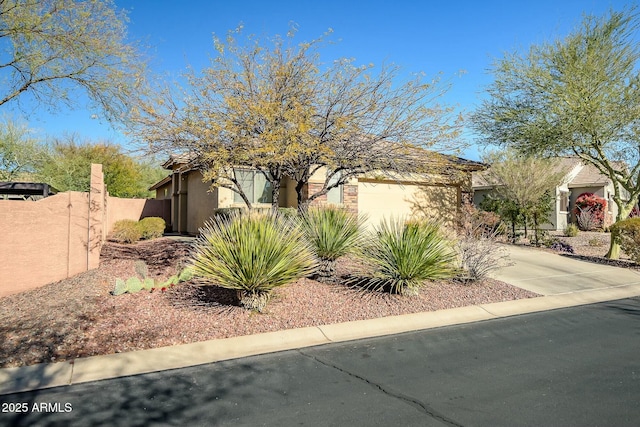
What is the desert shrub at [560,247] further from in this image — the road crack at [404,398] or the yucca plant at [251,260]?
the road crack at [404,398]

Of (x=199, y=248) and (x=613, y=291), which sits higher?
(x=199, y=248)

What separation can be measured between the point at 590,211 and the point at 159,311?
83.4ft

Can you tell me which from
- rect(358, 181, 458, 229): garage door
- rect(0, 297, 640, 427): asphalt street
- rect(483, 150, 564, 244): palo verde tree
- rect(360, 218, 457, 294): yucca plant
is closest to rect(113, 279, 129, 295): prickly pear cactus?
rect(0, 297, 640, 427): asphalt street

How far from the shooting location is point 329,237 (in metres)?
9.23

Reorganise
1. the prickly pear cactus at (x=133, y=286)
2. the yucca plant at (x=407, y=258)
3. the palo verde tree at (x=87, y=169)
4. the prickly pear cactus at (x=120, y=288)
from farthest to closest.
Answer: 1. the palo verde tree at (x=87, y=169)
2. the yucca plant at (x=407, y=258)
3. the prickly pear cactus at (x=133, y=286)
4. the prickly pear cactus at (x=120, y=288)

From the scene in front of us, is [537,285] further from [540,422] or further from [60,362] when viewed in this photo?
[60,362]

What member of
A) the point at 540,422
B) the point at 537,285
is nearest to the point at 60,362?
the point at 540,422

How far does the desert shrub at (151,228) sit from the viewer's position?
17797 mm

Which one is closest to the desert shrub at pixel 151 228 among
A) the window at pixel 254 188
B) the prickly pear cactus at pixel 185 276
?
the window at pixel 254 188

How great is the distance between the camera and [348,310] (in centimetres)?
773

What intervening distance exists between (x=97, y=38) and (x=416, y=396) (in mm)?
9852

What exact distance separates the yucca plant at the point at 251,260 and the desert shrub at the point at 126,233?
10.4 meters

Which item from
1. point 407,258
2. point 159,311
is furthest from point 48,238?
point 407,258

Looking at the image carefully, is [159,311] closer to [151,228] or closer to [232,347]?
[232,347]
